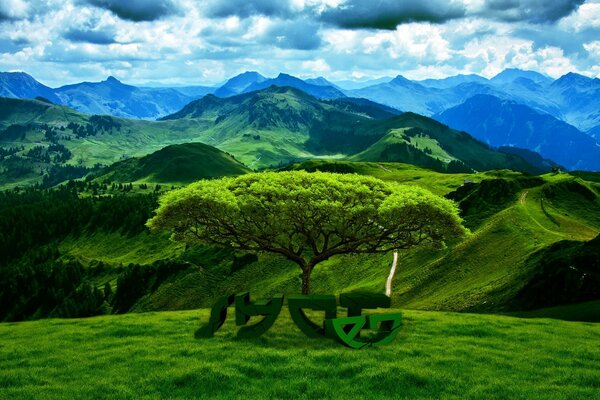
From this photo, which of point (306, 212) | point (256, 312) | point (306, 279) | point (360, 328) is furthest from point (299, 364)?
point (306, 279)

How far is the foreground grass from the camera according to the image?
2728 centimetres

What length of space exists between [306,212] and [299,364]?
2289cm

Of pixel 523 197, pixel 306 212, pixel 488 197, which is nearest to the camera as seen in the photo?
pixel 306 212

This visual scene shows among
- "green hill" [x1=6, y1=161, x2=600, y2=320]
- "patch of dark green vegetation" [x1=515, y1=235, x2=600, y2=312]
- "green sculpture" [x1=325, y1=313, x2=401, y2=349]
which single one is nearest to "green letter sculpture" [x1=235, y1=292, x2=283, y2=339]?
"green sculpture" [x1=325, y1=313, x2=401, y2=349]

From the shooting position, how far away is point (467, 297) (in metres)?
81.0

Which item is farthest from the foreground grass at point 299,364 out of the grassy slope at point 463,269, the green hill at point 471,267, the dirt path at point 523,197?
the dirt path at point 523,197

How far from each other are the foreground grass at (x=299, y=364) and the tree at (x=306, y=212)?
528 inches

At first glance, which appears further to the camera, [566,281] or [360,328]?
[566,281]

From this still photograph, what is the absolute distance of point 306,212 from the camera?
52062 mm

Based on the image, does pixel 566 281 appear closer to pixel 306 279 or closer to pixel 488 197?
pixel 306 279

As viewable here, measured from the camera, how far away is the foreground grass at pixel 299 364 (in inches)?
1074

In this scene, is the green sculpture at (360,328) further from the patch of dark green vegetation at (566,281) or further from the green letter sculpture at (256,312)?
the patch of dark green vegetation at (566,281)

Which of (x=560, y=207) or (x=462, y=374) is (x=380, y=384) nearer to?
(x=462, y=374)

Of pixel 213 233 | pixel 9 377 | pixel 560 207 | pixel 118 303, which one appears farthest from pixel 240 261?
pixel 9 377
